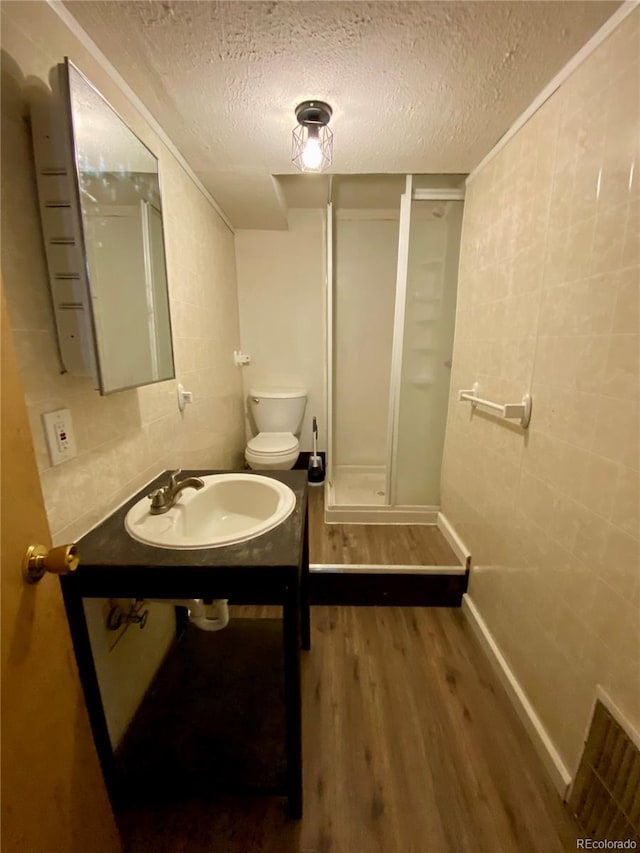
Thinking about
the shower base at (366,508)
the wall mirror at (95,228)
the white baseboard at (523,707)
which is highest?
the wall mirror at (95,228)

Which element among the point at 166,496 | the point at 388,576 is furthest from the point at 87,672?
the point at 388,576

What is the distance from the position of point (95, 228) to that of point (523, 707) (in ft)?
6.54

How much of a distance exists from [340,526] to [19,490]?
182 cm

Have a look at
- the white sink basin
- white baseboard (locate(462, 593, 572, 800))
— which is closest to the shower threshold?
white baseboard (locate(462, 593, 572, 800))

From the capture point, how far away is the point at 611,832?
2.72 ft

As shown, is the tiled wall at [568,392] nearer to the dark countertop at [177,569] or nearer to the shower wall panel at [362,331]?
the dark countertop at [177,569]

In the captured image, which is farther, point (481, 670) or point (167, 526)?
point (481, 670)

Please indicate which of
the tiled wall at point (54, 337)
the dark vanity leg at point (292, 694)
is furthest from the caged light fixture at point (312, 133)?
the dark vanity leg at point (292, 694)

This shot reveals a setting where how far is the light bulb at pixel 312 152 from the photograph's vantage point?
1.20 metres

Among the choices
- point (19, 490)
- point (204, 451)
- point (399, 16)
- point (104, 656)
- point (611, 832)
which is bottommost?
point (611, 832)

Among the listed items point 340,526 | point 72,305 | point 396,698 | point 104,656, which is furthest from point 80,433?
point 340,526

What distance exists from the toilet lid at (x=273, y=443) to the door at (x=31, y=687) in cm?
165

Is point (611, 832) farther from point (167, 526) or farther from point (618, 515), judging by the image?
point (167, 526)

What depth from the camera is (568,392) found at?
0.99 meters
